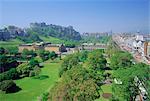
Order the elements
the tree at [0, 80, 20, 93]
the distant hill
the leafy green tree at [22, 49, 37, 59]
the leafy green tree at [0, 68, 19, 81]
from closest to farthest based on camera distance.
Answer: the tree at [0, 80, 20, 93] < the leafy green tree at [0, 68, 19, 81] < the leafy green tree at [22, 49, 37, 59] < the distant hill

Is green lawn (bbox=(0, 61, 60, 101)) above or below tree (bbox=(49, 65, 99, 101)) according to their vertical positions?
below

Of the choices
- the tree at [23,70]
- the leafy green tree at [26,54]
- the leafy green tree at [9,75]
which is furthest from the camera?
the leafy green tree at [26,54]

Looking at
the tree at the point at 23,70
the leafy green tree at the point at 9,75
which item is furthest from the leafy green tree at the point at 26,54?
the leafy green tree at the point at 9,75

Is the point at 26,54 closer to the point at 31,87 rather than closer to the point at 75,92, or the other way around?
the point at 31,87

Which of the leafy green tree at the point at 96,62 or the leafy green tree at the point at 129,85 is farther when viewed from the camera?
the leafy green tree at the point at 96,62

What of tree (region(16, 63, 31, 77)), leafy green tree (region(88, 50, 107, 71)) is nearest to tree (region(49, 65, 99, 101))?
leafy green tree (region(88, 50, 107, 71))

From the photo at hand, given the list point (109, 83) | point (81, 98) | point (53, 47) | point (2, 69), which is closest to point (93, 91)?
point (81, 98)

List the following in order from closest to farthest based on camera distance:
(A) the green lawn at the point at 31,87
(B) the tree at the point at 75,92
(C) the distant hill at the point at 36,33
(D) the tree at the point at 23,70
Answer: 1. (B) the tree at the point at 75,92
2. (A) the green lawn at the point at 31,87
3. (D) the tree at the point at 23,70
4. (C) the distant hill at the point at 36,33

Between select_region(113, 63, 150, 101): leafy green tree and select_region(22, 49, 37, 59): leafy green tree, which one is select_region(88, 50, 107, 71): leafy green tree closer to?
select_region(113, 63, 150, 101): leafy green tree

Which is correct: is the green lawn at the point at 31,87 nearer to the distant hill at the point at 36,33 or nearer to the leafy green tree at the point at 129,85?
the leafy green tree at the point at 129,85
